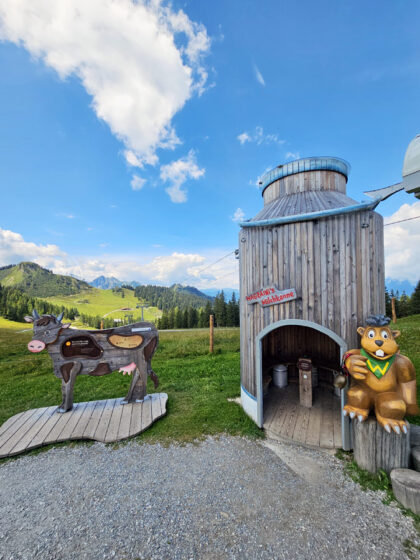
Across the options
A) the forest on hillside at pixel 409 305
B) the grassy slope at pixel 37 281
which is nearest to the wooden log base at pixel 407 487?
the forest on hillside at pixel 409 305

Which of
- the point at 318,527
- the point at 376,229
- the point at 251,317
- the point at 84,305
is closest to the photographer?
the point at 318,527

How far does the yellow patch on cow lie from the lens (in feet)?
17.9

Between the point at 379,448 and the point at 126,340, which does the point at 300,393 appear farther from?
the point at 126,340

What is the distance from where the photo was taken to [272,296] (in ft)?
14.3

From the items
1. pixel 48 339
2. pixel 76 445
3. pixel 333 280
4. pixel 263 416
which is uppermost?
pixel 333 280

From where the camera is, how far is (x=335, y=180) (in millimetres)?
5047

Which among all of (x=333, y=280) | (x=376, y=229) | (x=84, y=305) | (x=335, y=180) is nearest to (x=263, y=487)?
(x=333, y=280)

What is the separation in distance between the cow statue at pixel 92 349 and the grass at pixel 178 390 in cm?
119

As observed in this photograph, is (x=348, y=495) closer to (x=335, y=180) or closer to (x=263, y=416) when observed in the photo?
(x=263, y=416)

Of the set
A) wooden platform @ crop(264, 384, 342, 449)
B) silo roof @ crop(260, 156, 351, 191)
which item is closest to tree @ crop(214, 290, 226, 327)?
wooden platform @ crop(264, 384, 342, 449)

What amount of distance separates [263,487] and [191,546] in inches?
48.3

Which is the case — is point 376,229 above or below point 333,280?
above

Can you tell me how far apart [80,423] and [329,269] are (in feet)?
19.3

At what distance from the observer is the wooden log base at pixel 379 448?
320 centimetres
